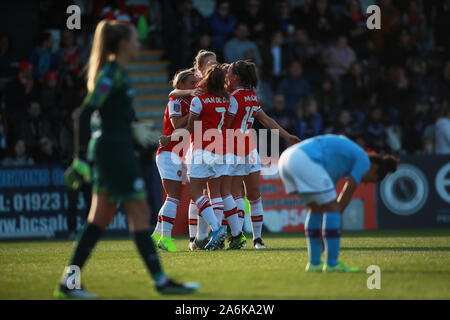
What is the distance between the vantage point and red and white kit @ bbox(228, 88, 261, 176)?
10992mm

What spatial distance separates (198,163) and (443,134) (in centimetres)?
928

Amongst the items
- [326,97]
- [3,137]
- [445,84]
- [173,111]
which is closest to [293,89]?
[326,97]

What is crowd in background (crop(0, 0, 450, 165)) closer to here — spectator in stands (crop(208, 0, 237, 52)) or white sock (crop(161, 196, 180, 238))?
spectator in stands (crop(208, 0, 237, 52))

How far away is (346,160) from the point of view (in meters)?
7.95

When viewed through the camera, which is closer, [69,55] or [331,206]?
[331,206]

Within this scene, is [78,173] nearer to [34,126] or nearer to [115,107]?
[115,107]

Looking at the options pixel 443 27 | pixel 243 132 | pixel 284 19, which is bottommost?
pixel 243 132

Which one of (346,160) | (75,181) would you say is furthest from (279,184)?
(75,181)

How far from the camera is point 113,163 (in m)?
6.66

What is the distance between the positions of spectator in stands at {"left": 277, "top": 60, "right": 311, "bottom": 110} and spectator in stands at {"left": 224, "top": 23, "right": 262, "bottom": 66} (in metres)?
0.78

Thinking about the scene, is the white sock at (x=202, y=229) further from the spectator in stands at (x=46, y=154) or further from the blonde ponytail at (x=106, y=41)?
the spectator in stands at (x=46, y=154)

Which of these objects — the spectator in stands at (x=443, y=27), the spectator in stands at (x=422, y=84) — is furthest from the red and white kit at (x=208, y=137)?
the spectator in stands at (x=443, y=27)

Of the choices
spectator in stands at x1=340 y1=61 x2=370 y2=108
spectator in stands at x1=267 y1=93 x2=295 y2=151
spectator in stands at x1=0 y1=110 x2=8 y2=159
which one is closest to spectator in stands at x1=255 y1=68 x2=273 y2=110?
spectator in stands at x1=267 y1=93 x2=295 y2=151

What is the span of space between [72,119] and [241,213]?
6.48m
